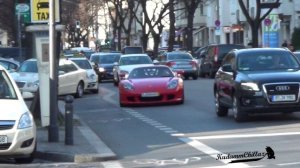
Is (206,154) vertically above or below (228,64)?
below

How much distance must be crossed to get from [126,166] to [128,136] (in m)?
4.23

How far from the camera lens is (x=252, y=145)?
46.2 feet

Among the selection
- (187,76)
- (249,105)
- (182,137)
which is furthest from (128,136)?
(187,76)

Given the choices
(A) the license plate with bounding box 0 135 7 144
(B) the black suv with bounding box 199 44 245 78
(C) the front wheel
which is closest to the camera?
(A) the license plate with bounding box 0 135 7 144

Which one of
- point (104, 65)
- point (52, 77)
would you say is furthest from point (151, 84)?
point (104, 65)

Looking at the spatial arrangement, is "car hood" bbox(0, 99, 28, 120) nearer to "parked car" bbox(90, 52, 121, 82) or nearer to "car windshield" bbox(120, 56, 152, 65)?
"car windshield" bbox(120, 56, 152, 65)

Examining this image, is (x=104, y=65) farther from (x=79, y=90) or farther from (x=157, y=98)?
(x=157, y=98)

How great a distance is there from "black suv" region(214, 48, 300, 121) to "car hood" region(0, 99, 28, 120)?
6211 millimetres

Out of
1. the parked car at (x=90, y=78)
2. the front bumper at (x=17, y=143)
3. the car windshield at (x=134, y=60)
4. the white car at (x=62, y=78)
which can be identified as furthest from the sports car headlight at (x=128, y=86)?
the car windshield at (x=134, y=60)

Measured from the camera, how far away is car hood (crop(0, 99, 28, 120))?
12.4 meters

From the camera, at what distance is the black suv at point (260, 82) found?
1753cm

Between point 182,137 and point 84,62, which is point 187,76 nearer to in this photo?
point 84,62

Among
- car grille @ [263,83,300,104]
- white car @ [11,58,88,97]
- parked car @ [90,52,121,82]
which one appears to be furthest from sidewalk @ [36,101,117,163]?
parked car @ [90,52,121,82]

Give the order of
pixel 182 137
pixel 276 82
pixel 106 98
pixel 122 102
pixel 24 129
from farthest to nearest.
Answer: pixel 106 98, pixel 122 102, pixel 276 82, pixel 182 137, pixel 24 129
